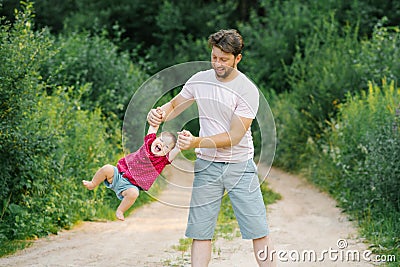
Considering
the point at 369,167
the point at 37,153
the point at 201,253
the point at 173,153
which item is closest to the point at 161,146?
the point at 173,153

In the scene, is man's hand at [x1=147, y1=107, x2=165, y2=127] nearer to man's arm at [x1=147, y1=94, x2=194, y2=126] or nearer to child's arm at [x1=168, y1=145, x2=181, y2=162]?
man's arm at [x1=147, y1=94, x2=194, y2=126]

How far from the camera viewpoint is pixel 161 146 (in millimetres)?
4098

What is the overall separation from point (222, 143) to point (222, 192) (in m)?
0.36

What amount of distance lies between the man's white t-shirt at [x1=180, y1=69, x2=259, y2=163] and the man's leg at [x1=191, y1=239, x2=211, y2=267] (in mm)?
518

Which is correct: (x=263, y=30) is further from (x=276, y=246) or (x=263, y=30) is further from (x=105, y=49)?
(x=276, y=246)

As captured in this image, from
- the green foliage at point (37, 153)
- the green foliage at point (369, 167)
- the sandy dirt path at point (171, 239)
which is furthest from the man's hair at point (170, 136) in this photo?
the green foliage at point (369, 167)

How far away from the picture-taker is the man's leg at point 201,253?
4148 mm

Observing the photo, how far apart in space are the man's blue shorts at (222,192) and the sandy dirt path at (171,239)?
10.3 inches

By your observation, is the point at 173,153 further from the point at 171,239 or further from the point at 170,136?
the point at 171,239

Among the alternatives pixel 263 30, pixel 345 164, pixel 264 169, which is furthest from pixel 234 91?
pixel 263 30

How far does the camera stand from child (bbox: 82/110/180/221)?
13.5 ft

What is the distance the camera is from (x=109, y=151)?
788cm

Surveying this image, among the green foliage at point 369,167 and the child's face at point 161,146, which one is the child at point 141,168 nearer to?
the child's face at point 161,146

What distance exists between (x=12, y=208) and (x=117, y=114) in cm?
373
